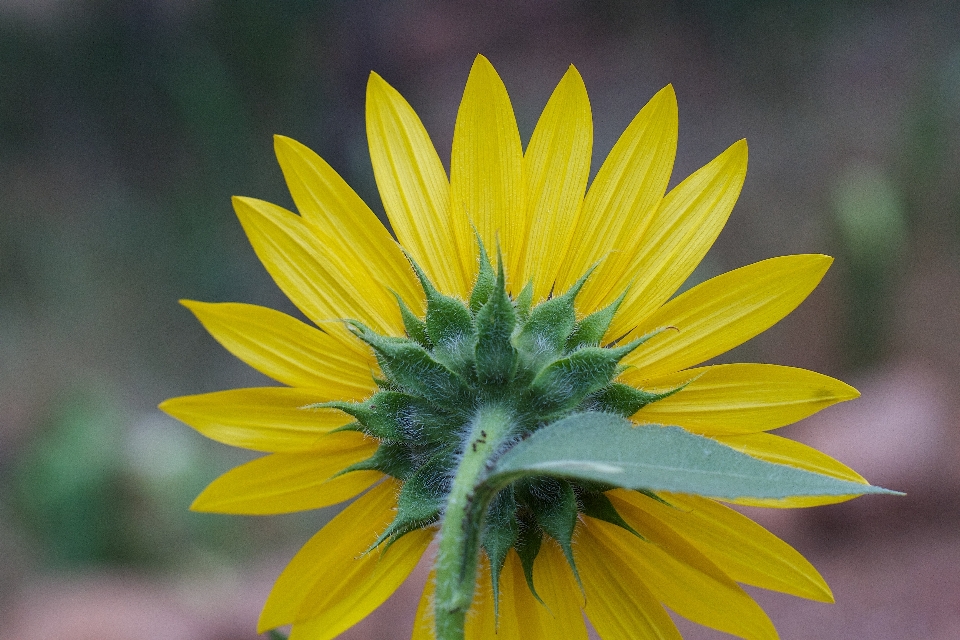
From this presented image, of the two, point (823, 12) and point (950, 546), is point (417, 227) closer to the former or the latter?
point (950, 546)

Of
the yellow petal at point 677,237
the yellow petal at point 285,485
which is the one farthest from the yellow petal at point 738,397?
the yellow petal at point 285,485

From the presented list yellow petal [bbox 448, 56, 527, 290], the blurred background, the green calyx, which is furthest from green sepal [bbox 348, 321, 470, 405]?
the blurred background

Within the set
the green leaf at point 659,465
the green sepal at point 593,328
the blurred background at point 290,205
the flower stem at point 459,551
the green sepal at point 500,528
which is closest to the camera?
the green leaf at point 659,465

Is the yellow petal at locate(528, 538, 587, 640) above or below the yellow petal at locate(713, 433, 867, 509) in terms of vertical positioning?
→ below

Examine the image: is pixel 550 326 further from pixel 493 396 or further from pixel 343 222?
pixel 343 222

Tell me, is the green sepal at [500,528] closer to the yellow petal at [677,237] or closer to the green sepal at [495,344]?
the green sepal at [495,344]

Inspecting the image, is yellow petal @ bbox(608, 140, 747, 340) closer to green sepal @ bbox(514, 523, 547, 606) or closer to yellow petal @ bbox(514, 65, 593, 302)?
yellow petal @ bbox(514, 65, 593, 302)
